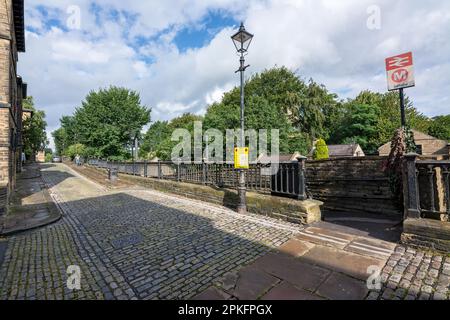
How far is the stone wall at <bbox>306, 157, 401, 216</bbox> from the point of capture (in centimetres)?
636

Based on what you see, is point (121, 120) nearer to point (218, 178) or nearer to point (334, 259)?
point (218, 178)

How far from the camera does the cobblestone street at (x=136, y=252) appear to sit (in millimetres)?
2762

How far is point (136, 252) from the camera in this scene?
3789mm

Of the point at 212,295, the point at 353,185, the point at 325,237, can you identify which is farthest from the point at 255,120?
the point at 212,295

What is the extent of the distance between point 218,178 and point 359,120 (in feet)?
126

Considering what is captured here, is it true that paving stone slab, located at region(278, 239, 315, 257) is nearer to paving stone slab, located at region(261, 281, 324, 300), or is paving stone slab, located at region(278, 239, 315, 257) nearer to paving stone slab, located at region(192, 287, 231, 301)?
paving stone slab, located at region(261, 281, 324, 300)

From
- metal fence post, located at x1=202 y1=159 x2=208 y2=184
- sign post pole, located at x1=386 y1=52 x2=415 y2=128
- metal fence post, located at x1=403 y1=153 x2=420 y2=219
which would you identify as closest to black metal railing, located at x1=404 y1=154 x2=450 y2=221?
metal fence post, located at x1=403 y1=153 x2=420 y2=219

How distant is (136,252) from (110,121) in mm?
27277

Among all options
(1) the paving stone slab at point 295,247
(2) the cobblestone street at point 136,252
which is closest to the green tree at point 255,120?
(2) the cobblestone street at point 136,252

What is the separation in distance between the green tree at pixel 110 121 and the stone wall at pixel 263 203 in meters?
20.8

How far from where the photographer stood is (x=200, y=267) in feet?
10.6

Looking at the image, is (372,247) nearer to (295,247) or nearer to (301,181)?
(295,247)

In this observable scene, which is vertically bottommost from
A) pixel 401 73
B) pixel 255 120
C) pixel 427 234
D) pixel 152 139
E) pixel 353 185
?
pixel 427 234
